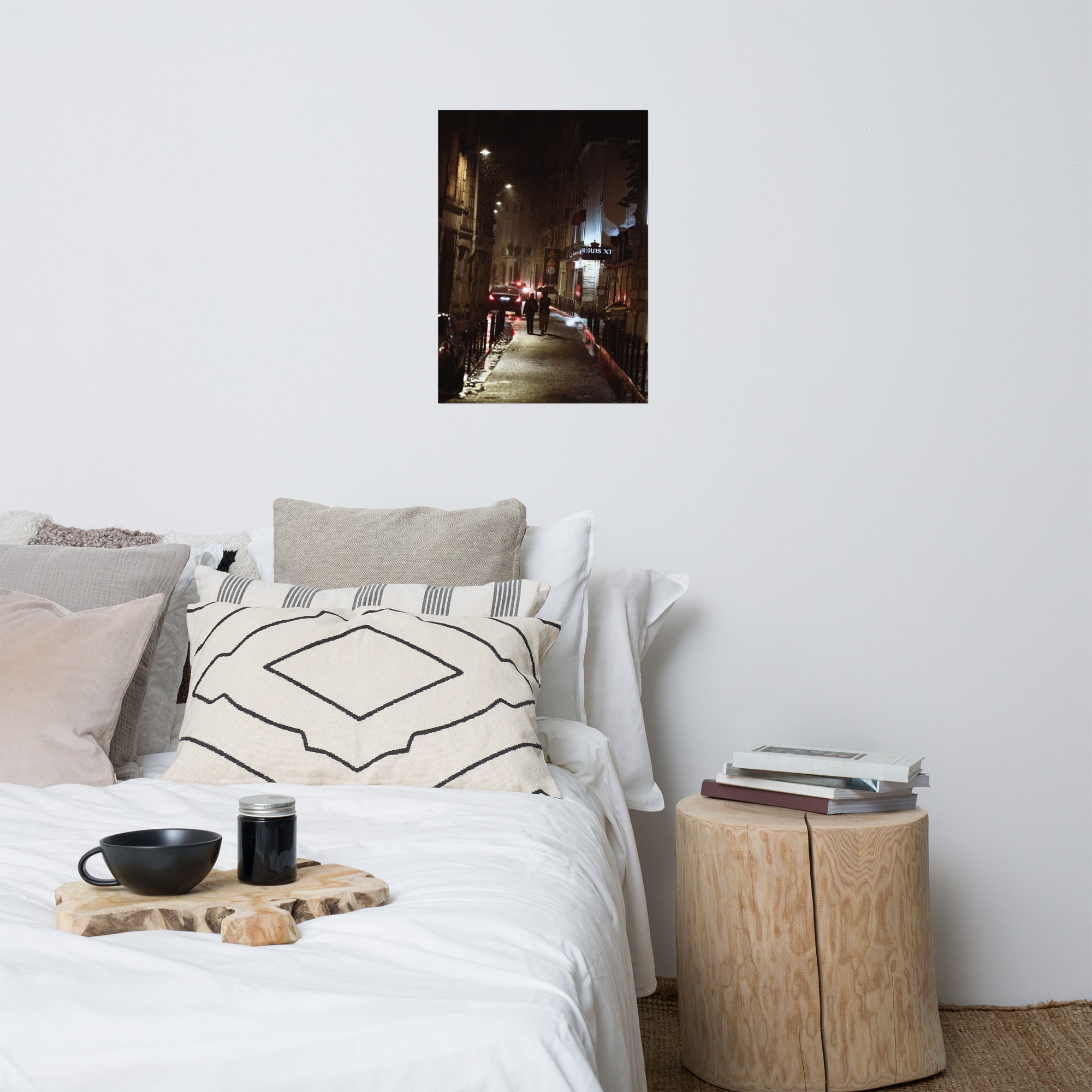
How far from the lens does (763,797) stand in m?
1.85

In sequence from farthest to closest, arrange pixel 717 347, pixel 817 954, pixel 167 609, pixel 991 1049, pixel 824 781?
pixel 717 347
pixel 991 1049
pixel 167 609
pixel 824 781
pixel 817 954

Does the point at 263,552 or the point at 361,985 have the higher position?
the point at 263,552

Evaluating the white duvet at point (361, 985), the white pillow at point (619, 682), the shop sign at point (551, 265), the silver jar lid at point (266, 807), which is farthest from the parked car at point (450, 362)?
the silver jar lid at point (266, 807)

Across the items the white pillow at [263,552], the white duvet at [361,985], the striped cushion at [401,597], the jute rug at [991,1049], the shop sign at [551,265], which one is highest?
the shop sign at [551,265]

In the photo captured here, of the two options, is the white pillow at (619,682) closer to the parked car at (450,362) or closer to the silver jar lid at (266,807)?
the parked car at (450,362)

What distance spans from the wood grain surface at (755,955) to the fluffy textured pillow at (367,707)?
0.42m

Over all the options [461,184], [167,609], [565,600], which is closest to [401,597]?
[565,600]

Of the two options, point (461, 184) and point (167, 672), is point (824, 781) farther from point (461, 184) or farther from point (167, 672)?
point (461, 184)

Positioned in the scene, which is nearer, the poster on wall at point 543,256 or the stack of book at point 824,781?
the stack of book at point 824,781

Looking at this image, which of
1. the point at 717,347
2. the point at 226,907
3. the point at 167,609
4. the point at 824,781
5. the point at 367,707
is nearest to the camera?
the point at 226,907

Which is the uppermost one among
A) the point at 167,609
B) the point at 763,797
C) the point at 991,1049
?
the point at 167,609

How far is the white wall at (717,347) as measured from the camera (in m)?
2.28

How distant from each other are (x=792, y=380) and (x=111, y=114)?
1.66m

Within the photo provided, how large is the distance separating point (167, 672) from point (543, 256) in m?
1.22
